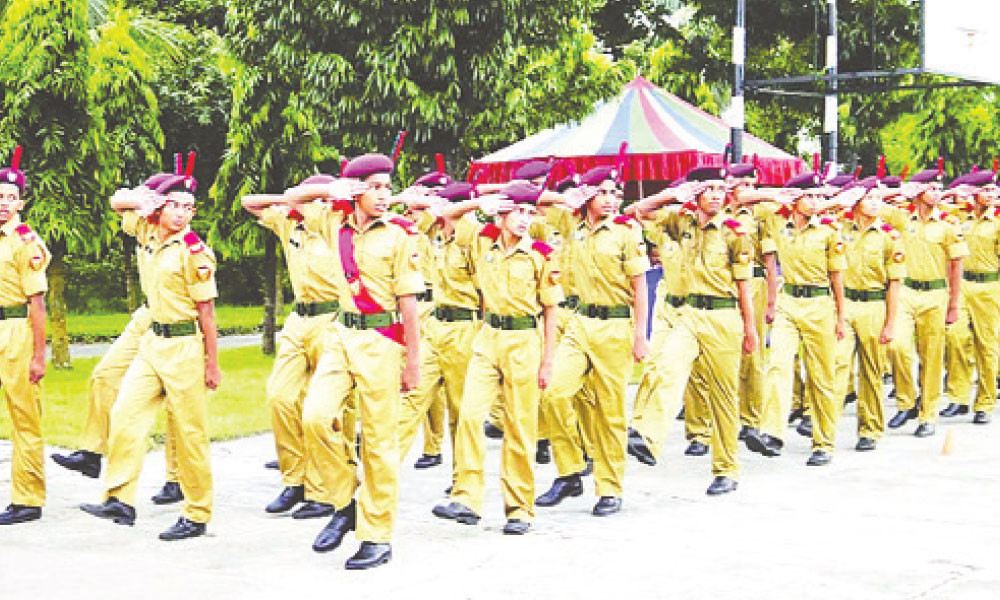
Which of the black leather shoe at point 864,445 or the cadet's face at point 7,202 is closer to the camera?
the cadet's face at point 7,202

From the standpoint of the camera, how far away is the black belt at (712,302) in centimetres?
959

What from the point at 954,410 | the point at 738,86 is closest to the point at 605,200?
the point at 954,410

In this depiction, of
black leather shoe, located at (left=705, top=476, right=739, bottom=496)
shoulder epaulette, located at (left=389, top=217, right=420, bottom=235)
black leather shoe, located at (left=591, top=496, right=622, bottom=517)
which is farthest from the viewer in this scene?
black leather shoe, located at (left=705, top=476, right=739, bottom=496)

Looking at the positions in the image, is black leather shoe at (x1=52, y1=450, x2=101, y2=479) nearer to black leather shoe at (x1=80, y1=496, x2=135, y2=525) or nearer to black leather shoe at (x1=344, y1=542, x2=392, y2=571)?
black leather shoe at (x1=80, y1=496, x2=135, y2=525)

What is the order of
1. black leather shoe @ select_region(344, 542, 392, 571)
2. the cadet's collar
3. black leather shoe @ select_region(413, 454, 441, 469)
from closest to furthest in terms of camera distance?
1. black leather shoe @ select_region(344, 542, 392, 571)
2. the cadet's collar
3. black leather shoe @ select_region(413, 454, 441, 469)

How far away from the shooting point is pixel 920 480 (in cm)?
1015

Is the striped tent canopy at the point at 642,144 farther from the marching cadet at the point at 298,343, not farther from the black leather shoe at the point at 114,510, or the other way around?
the black leather shoe at the point at 114,510

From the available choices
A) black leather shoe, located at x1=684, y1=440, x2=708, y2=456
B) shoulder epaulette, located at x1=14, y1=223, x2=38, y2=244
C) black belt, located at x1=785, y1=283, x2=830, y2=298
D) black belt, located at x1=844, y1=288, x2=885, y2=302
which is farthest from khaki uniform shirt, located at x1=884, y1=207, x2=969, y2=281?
shoulder epaulette, located at x1=14, y1=223, x2=38, y2=244

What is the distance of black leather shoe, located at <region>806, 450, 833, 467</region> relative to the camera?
422 inches

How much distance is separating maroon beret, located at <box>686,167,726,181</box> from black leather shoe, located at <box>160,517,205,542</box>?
3915mm

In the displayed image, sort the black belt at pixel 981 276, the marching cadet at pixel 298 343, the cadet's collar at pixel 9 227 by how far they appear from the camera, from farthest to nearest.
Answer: the black belt at pixel 981 276, the marching cadet at pixel 298 343, the cadet's collar at pixel 9 227

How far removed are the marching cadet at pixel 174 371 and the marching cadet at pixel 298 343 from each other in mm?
802

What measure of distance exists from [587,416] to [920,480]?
2676 millimetres

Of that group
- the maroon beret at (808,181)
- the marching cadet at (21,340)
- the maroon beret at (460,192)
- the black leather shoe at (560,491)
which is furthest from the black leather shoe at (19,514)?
the maroon beret at (808,181)
